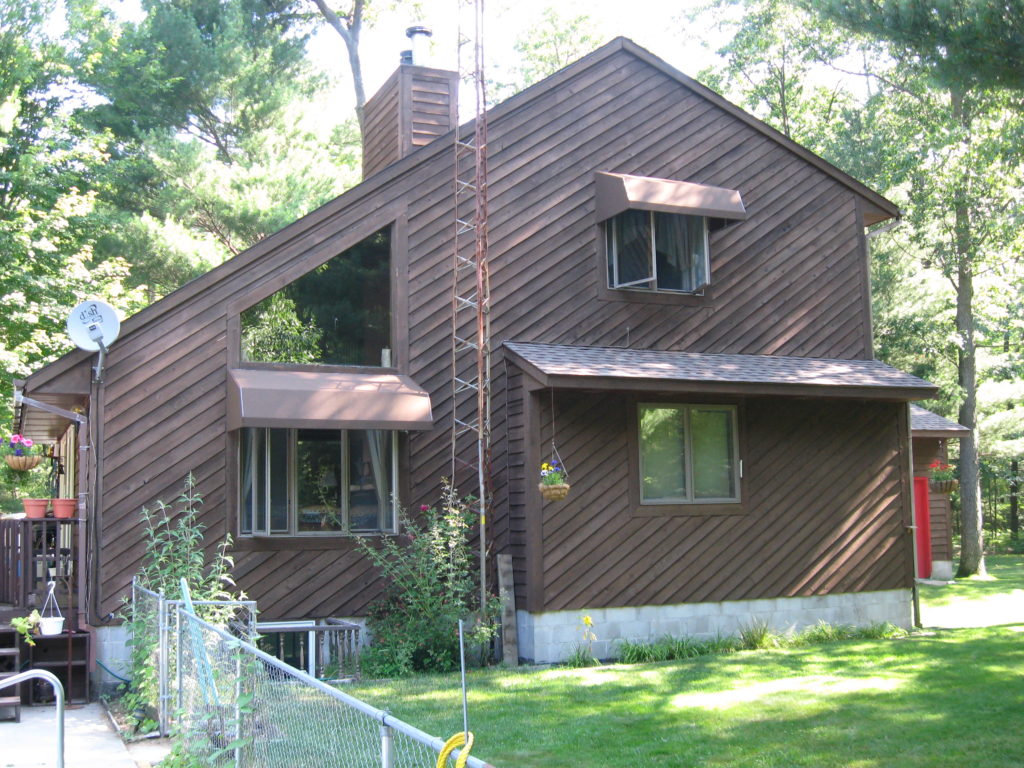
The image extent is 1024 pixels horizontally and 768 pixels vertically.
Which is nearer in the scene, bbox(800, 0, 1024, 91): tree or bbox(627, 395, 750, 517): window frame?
bbox(800, 0, 1024, 91): tree

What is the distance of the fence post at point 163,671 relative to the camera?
7.64 m

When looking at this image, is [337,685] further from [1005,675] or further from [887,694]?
[1005,675]

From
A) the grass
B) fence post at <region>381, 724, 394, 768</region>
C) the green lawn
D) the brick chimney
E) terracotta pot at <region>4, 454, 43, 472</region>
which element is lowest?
the grass

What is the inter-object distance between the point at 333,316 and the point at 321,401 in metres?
1.29

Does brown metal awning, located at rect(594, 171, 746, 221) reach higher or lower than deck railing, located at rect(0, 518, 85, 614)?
higher

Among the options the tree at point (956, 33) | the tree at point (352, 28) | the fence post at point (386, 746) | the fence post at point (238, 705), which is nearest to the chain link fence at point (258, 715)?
the fence post at point (238, 705)

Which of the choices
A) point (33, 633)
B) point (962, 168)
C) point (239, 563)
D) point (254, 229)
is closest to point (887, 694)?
point (239, 563)

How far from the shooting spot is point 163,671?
7621 millimetres

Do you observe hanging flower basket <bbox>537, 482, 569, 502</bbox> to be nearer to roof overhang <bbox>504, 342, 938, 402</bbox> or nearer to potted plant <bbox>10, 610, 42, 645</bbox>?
roof overhang <bbox>504, 342, 938, 402</bbox>

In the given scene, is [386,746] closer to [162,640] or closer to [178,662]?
[178,662]

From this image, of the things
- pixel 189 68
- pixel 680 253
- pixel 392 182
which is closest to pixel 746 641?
pixel 680 253

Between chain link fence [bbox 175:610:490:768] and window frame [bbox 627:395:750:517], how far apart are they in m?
5.69

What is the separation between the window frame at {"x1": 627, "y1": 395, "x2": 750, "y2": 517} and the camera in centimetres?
1166

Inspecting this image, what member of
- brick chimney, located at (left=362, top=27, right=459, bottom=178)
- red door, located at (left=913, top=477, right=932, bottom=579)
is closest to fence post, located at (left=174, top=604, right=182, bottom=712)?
brick chimney, located at (left=362, top=27, right=459, bottom=178)
